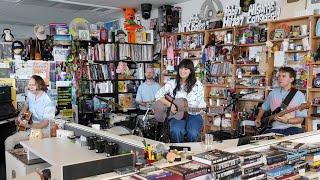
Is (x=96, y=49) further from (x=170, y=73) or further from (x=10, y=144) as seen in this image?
(x=10, y=144)

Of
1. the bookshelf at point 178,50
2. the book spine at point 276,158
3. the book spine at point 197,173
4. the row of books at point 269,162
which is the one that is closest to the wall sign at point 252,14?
the bookshelf at point 178,50

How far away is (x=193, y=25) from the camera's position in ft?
22.5

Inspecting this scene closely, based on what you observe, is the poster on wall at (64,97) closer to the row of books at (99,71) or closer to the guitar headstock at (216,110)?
the row of books at (99,71)

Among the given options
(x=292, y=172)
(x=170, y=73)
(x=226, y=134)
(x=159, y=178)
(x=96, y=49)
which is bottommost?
(x=226, y=134)

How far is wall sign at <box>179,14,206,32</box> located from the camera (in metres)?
6.68

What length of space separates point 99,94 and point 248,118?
3007mm

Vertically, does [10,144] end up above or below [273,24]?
below

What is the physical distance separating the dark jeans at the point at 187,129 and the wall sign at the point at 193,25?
10.6ft

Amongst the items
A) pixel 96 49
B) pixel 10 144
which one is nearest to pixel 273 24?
pixel 96 49

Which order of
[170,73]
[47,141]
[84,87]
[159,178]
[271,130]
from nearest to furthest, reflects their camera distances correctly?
[159,178]
[47,141]
[271,130]
[84,87]
[170,73]

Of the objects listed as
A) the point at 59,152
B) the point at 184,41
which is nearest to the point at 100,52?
the point at 184,41

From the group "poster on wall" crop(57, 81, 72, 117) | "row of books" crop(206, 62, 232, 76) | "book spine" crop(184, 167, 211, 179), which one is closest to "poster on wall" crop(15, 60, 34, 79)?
"poster on wall" crop(57, 81, 72, 117)

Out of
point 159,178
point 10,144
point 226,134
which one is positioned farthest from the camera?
point 226,134

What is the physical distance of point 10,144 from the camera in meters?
3.79
